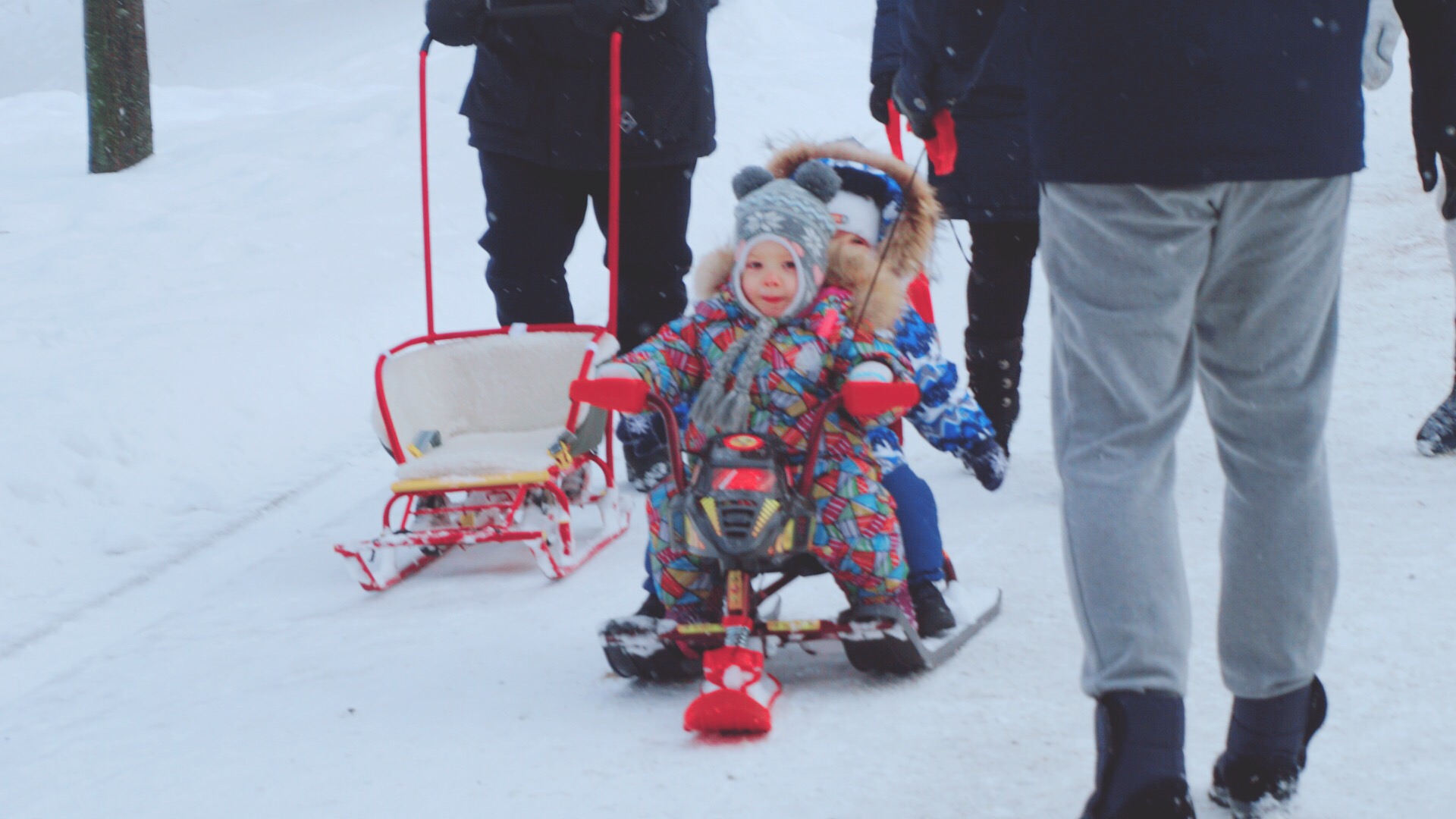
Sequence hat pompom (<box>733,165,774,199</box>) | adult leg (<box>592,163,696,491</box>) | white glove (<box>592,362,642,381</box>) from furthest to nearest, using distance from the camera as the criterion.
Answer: adult leg (<box>592,163,696,491</box>)
hat pompom (<box>733,165,774,199</box>)
white glove (<box>592,362,642,381</box>)

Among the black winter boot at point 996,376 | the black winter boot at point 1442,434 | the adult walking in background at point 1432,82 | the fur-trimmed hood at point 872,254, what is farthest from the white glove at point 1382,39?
the adult walking in background at point 1432,82

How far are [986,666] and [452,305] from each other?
4728 millimetres

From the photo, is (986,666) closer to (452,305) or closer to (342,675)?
(342,675)

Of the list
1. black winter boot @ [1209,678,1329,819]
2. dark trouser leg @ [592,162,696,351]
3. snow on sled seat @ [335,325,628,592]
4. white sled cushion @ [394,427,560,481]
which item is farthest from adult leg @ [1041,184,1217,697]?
dark trouser leg @ [592,162,696,351]

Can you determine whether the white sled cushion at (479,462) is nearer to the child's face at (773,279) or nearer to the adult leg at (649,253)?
the adult leg at (649,253)

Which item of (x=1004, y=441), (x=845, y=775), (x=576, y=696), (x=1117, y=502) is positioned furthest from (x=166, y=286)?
(x=1117, y=502)

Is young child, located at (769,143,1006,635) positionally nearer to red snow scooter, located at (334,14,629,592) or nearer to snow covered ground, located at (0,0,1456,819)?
snow covered ground, located at (0,0,1456,819)

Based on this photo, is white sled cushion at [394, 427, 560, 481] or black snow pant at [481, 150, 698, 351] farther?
black snow pant at [481, 150, 698, 351]

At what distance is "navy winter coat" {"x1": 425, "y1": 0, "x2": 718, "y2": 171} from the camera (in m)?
4.23

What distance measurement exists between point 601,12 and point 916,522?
1772 mm

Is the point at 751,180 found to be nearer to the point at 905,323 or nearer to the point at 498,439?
the point at 905,323

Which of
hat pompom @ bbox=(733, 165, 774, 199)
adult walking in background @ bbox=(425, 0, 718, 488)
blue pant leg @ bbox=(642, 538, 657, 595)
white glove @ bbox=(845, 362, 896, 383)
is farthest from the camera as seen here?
adult walking in background @ bbox=(425, 0, 718, 488)

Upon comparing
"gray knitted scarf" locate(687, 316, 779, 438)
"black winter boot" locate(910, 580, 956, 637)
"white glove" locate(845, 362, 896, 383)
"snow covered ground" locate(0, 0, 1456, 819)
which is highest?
"white glove" locate(845, 362, 896, 383)

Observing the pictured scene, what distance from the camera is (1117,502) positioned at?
Result: 1.96 m
